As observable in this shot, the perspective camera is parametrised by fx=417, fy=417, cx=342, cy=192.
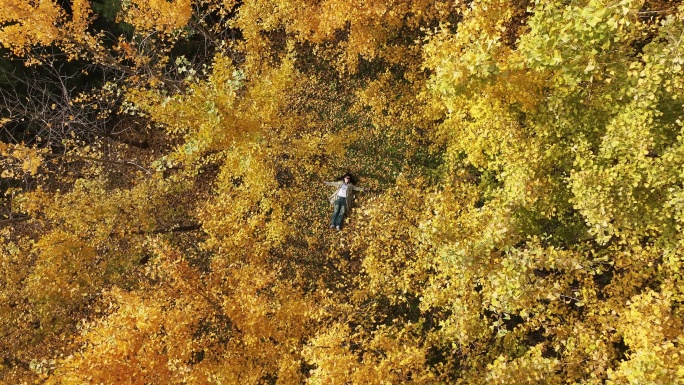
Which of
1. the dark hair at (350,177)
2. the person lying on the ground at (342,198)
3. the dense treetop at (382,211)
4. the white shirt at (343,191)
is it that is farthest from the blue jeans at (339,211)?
the dark hair at (350,177)

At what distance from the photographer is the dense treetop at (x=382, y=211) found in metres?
10.6

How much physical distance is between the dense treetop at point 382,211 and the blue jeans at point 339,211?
0.78 metres

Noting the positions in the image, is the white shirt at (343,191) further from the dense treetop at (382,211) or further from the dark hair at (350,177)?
the dense treetop at (382,211)

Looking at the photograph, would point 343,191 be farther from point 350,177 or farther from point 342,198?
point 350,177

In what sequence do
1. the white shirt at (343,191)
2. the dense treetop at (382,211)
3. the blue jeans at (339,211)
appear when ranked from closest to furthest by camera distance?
the dense treetop at (382,211), the white shirt at (343,191), the blue jeans at (339,211)

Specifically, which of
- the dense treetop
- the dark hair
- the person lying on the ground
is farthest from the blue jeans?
the dark hair

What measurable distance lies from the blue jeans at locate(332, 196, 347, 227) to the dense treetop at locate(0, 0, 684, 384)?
0.78 metres

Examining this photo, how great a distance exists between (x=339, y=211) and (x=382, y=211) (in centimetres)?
322

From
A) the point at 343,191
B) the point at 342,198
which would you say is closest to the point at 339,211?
the point at 342,198

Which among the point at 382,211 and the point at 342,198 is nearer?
the point at 382,211

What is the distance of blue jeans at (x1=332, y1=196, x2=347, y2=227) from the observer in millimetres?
18572

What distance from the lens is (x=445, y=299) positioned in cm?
1270

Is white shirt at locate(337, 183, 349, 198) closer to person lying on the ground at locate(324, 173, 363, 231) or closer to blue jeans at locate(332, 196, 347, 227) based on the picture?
person lying on the ground at locate(324, 173, 363, 231)

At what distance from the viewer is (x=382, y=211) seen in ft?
52.4
